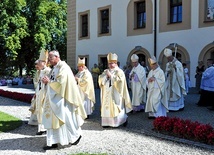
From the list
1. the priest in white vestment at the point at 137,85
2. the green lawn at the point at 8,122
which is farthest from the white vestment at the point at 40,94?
the priest in white vestment at the point at 137,85

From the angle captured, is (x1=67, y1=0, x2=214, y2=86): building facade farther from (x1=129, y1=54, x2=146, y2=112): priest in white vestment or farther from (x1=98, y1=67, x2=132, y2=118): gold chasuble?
(x1=98, y1=67, x2=132, y2=118): gold chasuble

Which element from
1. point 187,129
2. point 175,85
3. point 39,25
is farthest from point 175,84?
point 39,25

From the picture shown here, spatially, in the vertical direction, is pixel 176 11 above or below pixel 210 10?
above

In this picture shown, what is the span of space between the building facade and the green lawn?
853 centimetres

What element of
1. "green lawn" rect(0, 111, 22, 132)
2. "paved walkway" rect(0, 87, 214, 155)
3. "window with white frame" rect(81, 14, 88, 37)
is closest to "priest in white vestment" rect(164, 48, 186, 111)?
"paved walkway" rect(0, 87, 214, 155)

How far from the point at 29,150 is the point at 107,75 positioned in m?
3.06

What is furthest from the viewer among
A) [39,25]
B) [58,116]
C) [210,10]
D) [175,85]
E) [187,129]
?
A: [39,25]

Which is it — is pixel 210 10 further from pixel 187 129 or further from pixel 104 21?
pixel 187 129

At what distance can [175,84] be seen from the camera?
1152cm

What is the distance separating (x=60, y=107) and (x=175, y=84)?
612cm

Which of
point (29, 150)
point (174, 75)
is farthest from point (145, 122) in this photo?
point (29, 150)

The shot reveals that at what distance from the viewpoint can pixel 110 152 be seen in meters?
6.24

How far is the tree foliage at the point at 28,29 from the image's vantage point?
→ 107 feet

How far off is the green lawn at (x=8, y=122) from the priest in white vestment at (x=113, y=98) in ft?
7.84
